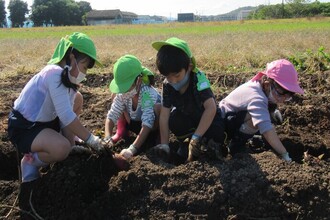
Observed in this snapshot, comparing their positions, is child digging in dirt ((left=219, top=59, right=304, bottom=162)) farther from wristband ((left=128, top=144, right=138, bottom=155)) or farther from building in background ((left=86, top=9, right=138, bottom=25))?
building in background ((left=86, top=9, right=138, bottom=25))

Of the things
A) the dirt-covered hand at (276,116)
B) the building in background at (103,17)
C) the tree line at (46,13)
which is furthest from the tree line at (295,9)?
the dirt-covered hand at (276,116)

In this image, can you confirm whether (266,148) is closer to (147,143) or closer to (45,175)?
(147,143)

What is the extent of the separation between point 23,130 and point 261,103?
1.60 m

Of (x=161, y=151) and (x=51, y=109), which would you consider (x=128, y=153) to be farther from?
(x=51, y=109)

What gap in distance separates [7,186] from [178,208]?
117cm

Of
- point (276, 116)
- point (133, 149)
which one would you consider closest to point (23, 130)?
point (133, 149)

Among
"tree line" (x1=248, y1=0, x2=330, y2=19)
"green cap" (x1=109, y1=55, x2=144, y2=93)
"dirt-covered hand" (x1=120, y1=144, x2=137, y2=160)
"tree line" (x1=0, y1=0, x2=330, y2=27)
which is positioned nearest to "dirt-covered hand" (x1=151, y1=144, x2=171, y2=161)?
"dirt-covered hand" (x1=120, y1=144, x2=137, y2=160)

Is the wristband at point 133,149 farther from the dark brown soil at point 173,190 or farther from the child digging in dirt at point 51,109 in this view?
the child digging in dirt at point 51,109

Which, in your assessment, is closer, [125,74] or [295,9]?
[125,74]

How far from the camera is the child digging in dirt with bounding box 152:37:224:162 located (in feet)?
8.09

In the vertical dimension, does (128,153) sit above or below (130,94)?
below

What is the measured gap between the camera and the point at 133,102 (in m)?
3.10

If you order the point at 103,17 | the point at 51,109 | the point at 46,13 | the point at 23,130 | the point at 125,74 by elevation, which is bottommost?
the point at 23,130

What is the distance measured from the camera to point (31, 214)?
2.23 meters
